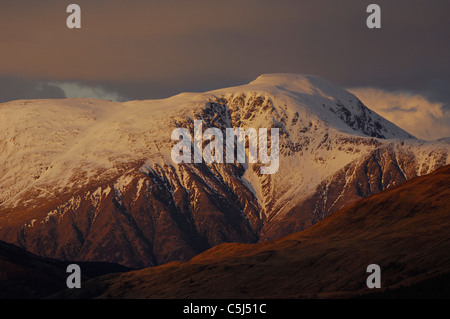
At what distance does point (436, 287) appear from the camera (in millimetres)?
199500
